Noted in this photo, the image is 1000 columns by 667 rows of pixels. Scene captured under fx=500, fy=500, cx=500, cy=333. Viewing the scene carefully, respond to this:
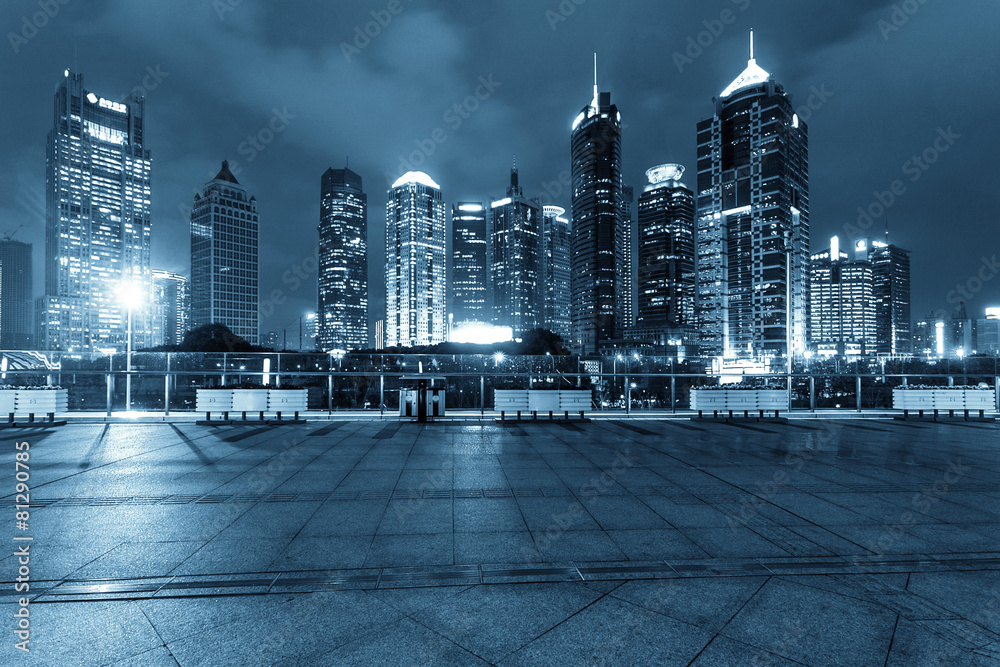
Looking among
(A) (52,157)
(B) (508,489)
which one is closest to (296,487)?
(B) (508,489)

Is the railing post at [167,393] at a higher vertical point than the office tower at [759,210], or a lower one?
lower

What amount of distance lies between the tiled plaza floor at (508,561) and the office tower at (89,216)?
206m

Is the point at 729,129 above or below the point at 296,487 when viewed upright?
above

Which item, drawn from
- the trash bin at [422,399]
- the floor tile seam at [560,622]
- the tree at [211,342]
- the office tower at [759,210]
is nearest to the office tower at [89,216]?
the tree at [211,342]

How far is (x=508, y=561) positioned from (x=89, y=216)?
9382 inches

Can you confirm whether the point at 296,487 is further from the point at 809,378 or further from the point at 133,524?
the point at 809,378

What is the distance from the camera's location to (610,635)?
11.5 ft

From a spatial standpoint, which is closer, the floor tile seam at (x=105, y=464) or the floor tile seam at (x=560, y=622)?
the floor tile seam at (x=560, y=622)

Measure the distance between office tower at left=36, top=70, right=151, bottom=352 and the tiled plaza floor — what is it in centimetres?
20624

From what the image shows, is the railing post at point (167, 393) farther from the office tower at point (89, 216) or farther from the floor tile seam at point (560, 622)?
the office tower at point (89, 216)

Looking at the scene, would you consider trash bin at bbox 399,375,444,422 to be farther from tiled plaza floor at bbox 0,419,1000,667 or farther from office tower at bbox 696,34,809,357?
office tower at bbox 696,34,809,357

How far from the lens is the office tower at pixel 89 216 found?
177875 mm

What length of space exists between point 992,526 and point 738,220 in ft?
705

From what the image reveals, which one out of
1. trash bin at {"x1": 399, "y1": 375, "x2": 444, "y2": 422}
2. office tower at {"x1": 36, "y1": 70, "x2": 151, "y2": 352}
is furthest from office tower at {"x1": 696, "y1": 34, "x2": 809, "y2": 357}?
office tower at {"x1": 36, "y1": 70, "x2": 151, "y2": 352}
